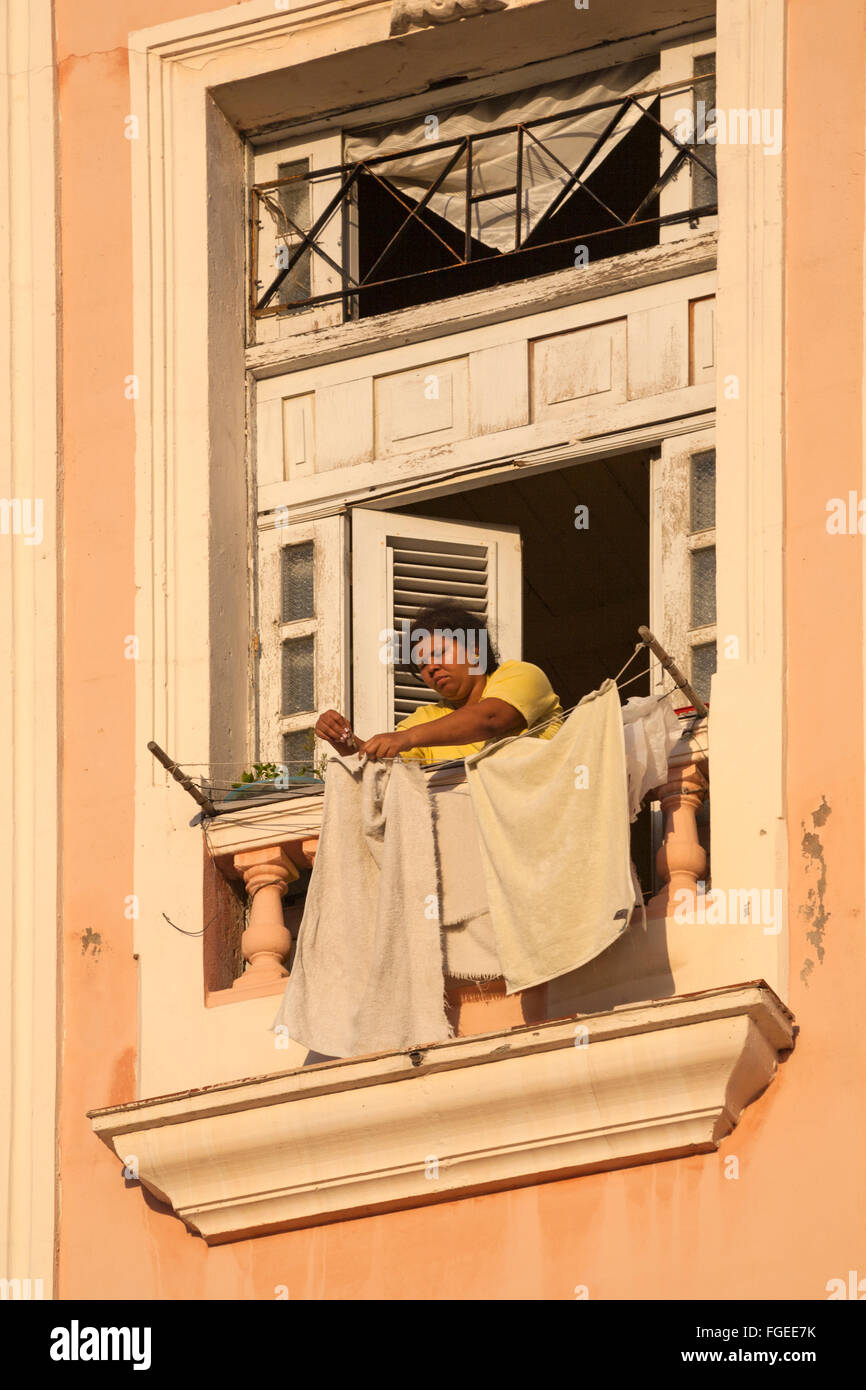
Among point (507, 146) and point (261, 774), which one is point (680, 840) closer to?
point (261, 774)

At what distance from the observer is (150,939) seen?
39.3ft

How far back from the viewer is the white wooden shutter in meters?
12.6

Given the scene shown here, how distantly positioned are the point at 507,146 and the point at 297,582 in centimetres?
181

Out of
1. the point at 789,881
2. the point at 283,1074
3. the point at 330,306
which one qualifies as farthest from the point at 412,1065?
the point at 330,306

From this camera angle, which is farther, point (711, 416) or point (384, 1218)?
point (711, 416)

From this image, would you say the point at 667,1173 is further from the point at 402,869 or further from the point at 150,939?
the point at 150,939

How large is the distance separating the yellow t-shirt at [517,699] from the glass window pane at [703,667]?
18.8 inches

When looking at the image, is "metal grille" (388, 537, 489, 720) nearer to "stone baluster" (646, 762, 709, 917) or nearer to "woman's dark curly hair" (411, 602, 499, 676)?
"woman's dark curly hair" (411, 602, 499, 676)

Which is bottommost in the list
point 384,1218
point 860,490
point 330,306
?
point 384,1218

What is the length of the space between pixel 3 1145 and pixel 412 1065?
1620 millimetres

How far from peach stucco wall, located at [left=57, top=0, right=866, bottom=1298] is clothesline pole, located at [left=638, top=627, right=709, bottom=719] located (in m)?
0.35

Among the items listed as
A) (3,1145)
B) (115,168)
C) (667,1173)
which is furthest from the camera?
(115,168)

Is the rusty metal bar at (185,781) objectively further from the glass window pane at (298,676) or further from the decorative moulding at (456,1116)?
the decorative moulding at (456,1116)

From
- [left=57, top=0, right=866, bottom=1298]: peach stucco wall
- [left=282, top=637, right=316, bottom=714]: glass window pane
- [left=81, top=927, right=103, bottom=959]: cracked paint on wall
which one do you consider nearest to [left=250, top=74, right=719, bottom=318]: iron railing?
[left=57, top=0, right=866, bottom=1298]: peach stucco wall
